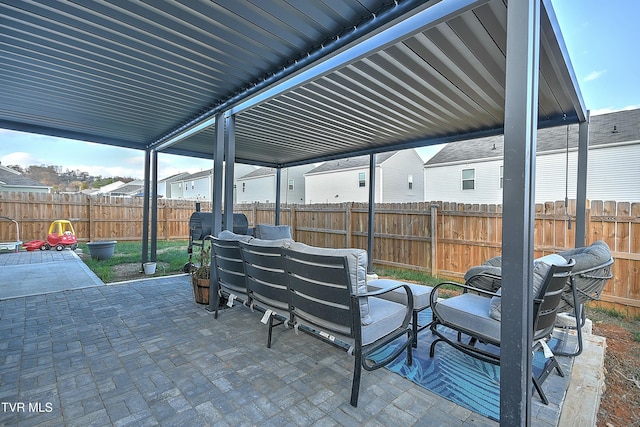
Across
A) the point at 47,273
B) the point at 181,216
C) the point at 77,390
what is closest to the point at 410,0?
the point at 77,390

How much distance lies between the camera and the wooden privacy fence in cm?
432

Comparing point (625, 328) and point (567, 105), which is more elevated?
point (567, 105)

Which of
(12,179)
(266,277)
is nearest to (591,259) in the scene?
(266,277)

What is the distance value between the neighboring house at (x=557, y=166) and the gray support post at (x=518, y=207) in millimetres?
7222

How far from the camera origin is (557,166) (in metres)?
9.64

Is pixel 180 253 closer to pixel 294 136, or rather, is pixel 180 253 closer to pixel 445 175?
pixel 294 136

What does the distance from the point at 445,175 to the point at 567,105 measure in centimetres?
877

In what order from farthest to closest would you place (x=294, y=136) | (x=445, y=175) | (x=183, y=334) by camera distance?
(x=445, y=175), (x=294, y=136), (x=183, y=334)

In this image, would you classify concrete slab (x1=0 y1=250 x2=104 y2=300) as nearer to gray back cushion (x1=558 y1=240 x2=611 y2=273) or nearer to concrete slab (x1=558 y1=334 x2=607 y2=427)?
concrete slab (x1=558 y1=334 x2=607 y2=427)

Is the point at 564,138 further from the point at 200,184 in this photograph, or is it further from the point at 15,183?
the point at 15,183

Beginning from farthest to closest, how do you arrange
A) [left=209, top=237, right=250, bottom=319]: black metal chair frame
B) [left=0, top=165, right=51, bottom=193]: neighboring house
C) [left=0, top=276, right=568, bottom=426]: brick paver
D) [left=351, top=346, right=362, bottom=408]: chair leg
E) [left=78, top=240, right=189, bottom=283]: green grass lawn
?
[left=0, top=165, right=51, bottom=193]: neighboring house, [left=78, top=240, right=189, bottom=283]: green grass lawn, [left=209, top=237, right=250, bottom=319]: black metal chair frame, [left=351, top=346, right=362, bottom=408]: chair leg, [left=0, top=276, right=568, bottom=426]: brick paver

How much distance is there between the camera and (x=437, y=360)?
2.74 m

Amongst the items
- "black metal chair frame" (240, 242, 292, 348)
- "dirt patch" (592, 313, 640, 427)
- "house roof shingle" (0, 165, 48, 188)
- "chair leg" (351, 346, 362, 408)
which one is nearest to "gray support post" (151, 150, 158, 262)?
"black metal chair frame" (240, 242, 292, 348)

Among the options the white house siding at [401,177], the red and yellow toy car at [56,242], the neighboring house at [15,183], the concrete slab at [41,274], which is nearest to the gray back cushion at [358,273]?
the concrete slab at [41,274]
